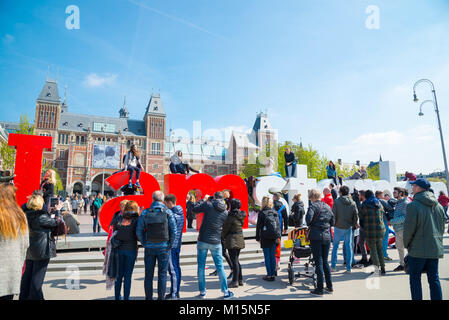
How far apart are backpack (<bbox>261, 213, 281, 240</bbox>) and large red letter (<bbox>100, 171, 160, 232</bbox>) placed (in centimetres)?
459

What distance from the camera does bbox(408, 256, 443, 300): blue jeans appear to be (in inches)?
135

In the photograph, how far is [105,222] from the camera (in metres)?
8.05

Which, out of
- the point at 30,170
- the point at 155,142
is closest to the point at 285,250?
the point at 30,170

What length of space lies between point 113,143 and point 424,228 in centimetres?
5950

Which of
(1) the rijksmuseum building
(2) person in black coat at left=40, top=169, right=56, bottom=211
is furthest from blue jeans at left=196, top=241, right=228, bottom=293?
(1) the rijksmuseum building

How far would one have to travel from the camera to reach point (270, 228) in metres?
5.43

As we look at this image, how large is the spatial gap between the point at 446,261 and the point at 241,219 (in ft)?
20.6

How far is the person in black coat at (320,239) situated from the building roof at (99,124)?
2453 inches

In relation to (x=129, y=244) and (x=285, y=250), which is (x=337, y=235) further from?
(x=129, y=244)

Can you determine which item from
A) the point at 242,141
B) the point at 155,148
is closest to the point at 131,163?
the point at 155,148

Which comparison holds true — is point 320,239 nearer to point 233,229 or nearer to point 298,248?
point 298,248

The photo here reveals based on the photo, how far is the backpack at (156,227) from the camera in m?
3.94

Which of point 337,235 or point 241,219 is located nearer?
point 241,219
